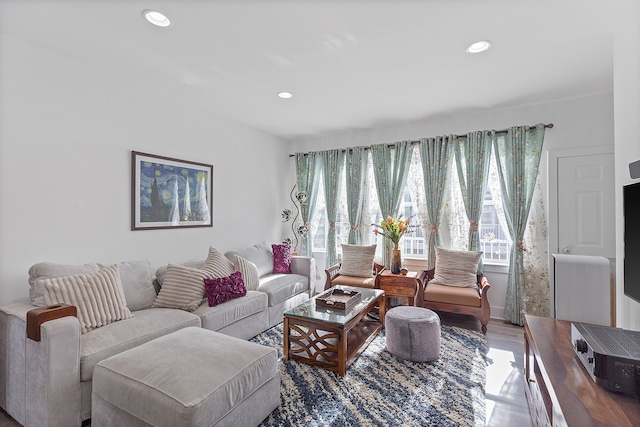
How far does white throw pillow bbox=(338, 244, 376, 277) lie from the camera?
4.19m

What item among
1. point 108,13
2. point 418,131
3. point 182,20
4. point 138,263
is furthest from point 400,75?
point 138,263

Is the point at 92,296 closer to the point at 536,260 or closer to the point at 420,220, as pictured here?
the point at 420,220

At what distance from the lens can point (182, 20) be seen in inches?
80.4

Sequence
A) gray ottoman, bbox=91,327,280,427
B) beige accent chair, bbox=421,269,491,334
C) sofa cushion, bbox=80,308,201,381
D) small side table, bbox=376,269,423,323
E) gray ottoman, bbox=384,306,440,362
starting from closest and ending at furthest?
gray ottoman, bbox=91,327,280,427
sofa cushion, bbox=80,308,201,381
gray ottoman, bbox=384,306,440,362
beige accent chair, bbox=421,269,491,334
small side table, bbox=376,269,423,323

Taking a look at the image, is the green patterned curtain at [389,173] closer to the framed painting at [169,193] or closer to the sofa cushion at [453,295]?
the sofa cushion at [453,295]

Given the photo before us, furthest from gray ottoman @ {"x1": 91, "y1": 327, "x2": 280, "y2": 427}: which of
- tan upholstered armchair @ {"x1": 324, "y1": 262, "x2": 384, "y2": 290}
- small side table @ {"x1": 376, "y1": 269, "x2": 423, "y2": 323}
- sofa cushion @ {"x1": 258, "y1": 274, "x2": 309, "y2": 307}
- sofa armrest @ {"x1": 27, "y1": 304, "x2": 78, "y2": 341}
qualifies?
small side table @ {"x1": 376, "y1": 269, "x2": 423, "y2": 323}

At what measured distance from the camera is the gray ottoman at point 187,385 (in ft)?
4.83

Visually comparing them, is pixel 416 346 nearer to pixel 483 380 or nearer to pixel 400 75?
pixel 483 380

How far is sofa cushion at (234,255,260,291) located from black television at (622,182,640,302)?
3.14 meters

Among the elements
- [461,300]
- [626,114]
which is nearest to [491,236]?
[461,300]

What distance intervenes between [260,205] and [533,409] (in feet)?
13.0

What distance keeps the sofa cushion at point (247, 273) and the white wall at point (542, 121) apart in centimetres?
278

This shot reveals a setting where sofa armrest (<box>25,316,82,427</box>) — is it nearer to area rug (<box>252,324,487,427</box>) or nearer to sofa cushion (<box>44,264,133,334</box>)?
sofa cushion (<box>44,264,133,334</box>)

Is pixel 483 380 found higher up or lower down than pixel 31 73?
lower down
